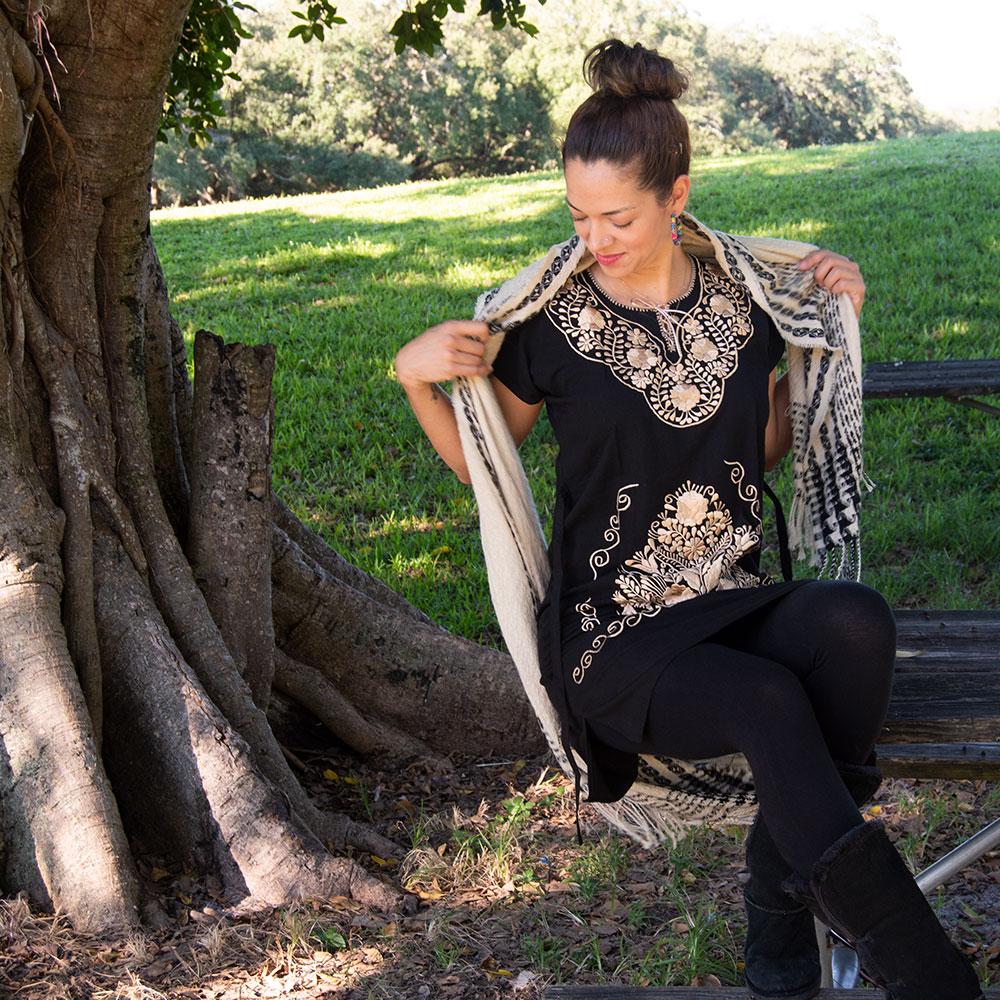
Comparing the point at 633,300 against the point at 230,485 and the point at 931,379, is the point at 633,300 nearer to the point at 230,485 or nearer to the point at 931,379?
the point at 230,485

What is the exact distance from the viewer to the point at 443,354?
247cm

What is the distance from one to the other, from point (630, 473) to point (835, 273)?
0.64m

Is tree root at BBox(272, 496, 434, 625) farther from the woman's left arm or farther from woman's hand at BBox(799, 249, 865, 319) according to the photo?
woman's hand at BBox(799, 249, 865, 319)

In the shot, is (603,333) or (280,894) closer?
(603,333)

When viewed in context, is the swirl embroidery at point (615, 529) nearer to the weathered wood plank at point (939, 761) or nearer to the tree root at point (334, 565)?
the weathered wood plank at point (939, 761)

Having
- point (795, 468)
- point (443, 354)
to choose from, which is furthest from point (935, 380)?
point (443, 354)

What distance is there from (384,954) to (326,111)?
29.1 metres

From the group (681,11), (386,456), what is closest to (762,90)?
(681,11)

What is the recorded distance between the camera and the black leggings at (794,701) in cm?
204

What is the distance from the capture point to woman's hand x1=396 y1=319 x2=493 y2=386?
2.48 m

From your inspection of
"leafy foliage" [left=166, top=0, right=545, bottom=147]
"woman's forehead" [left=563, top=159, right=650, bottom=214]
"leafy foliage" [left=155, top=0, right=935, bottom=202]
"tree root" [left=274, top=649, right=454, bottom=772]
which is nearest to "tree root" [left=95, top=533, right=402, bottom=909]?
"tree root" [left=274, top=649, right=454, bottom=772]

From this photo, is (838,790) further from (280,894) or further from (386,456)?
(386,456)

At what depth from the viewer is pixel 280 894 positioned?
2887 millimetres

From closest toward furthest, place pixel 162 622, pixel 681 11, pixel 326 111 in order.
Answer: pixel 162 622
pixel 326 111
pixel 681 11
